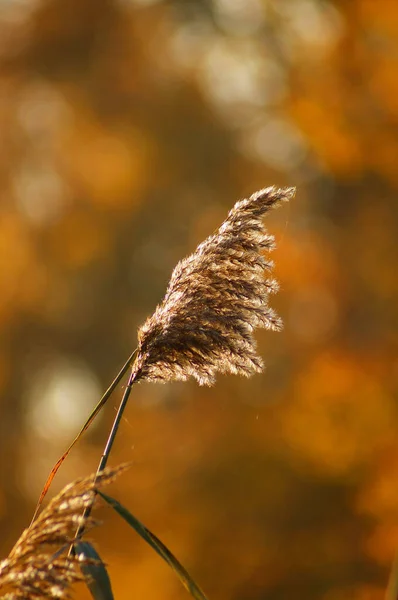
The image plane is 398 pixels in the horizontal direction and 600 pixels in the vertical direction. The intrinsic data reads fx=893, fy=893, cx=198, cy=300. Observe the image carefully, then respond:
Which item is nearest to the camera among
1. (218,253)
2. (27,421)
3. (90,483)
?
(90,483)

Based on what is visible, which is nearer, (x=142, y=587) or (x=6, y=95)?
(x=142, y=587)

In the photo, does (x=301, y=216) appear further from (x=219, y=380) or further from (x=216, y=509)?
(x=216, y=509)

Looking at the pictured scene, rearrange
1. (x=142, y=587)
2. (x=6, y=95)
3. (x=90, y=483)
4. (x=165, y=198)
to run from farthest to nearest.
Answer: (x=6, y=95) < (x=165, y=198) < (x=142, y=587) < (x=90, y=483)

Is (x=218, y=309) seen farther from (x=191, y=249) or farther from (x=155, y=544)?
(x=191, y=249)

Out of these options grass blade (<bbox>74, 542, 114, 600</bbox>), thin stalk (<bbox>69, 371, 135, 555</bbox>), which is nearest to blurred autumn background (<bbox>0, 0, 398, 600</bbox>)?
thin stalk (<bbox>69, 371, 135, 555</bbox>)

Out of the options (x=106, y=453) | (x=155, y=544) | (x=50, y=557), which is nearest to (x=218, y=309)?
(x=106, y=453)

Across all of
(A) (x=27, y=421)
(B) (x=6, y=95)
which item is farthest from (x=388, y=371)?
(B) (x=6, y=95)

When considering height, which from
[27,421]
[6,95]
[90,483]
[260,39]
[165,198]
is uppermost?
[6,95]

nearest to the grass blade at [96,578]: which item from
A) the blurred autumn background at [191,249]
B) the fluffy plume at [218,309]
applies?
the fluffy plume at [218,309]
